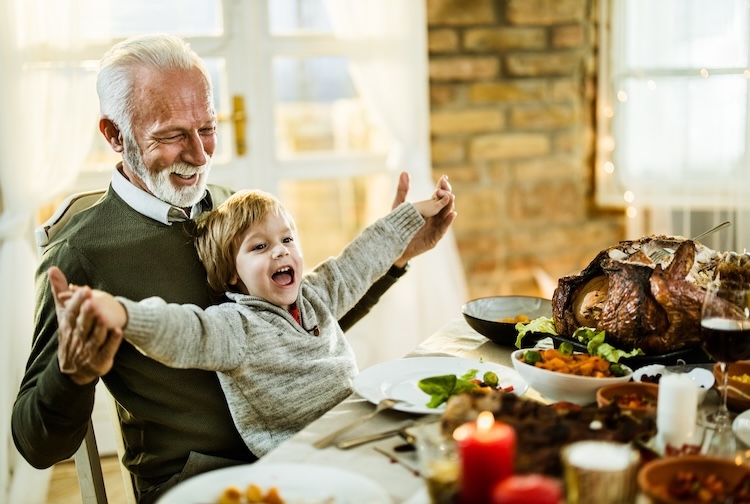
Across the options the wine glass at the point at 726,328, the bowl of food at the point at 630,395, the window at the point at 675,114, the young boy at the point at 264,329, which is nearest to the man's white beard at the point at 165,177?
the young boy at the point at 264,329

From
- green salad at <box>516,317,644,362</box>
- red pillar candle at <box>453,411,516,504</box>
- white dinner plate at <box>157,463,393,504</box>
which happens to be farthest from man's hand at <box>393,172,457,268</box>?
red pillar candle at <box>453,411,516,504</box>

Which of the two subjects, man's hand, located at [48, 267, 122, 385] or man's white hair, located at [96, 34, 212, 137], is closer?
man's hand, located at [48, 267, 122, 385]

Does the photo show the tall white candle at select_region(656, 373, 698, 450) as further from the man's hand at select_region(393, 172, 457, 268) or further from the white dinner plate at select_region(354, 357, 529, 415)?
the man's hand at select_region(393, 172, 457, 268)

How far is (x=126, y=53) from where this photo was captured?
69.5 inches

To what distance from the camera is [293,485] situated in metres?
1.07

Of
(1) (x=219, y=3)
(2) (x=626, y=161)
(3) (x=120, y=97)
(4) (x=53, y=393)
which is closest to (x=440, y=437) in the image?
(4) (x=53, y=393)

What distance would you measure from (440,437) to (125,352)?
0.86 m

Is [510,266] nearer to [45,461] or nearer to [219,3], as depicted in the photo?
[219,3]

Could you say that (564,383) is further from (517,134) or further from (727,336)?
(517,134)

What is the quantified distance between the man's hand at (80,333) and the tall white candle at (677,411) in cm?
82

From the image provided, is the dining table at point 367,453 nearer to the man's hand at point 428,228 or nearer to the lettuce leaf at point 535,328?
the lettuce leaf at point 535,328

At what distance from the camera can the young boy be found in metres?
1.46

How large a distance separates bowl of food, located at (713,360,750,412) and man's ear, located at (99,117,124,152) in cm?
132

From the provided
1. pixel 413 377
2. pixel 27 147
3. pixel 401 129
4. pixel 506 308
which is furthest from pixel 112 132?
pixel 401 129
